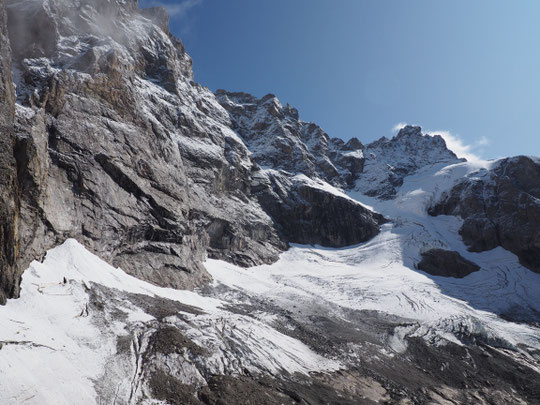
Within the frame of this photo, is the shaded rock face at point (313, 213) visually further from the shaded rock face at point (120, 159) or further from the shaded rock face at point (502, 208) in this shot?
the shaded rock face at point (502, 208)

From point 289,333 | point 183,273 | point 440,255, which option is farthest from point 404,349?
point 440,255

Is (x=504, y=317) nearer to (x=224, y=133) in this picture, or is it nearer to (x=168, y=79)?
(x=224, y=133)

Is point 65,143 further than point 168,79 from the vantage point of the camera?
No

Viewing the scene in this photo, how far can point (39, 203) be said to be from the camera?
22.6 metres

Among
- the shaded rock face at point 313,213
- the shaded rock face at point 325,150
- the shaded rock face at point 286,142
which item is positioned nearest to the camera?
the shaded rock face at point 313,213

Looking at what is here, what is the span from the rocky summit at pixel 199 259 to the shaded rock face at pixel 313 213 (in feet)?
1.73

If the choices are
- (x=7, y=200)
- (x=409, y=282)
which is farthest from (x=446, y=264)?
(x=7, y=200)

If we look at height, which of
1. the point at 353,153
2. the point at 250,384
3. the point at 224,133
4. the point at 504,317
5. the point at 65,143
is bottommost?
the point at 250,384

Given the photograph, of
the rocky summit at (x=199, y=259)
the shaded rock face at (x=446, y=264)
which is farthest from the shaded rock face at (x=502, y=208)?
the shaded rock face at (x=446, y=264)

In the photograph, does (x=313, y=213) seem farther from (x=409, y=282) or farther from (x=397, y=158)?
(x=397, y=158)

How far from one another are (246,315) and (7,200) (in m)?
19.9

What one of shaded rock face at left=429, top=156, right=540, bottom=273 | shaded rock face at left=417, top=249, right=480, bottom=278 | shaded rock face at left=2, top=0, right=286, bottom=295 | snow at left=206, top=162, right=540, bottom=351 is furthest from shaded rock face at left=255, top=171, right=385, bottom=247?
shaded rock face at left=429, top=156, right=540, bottom=273

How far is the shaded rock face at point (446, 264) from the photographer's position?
62925mm

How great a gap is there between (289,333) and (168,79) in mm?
61427
